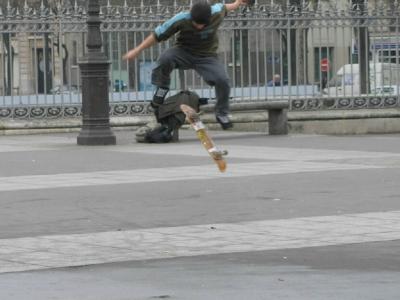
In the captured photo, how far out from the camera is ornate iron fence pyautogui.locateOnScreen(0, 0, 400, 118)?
19828 mm

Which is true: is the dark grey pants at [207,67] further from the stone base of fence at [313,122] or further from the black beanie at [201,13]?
the stone base of fence at [313,122]

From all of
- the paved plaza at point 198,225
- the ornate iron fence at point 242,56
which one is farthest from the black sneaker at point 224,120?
the ornate iron fence at point 242,56

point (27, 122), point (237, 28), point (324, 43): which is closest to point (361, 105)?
point (324, 43)

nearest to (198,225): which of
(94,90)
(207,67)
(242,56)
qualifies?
(207,67)

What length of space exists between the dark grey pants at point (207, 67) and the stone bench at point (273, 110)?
2.05 metres

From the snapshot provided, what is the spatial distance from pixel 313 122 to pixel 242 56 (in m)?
1.77

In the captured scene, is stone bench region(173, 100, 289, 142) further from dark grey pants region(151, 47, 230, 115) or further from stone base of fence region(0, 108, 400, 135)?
dark grey pants region(151, 47, 230, 115)

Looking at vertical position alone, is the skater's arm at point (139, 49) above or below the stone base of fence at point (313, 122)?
above

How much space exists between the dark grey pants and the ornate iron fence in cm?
342

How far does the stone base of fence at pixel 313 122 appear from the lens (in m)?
20.2

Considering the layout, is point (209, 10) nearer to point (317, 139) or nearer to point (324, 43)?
point (317, 139)

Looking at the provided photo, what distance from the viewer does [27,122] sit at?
19875 mm

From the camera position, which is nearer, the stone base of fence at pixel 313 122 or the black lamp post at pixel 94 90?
the black lamp post at pixel 94 90

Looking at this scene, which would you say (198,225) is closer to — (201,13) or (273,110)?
(201,13)
